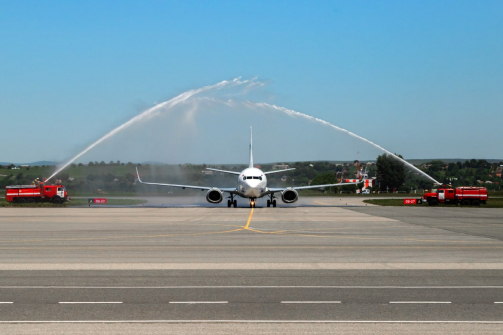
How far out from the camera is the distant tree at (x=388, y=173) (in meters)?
189

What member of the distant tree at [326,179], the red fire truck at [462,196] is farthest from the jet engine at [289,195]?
the distant tree at [326,179]

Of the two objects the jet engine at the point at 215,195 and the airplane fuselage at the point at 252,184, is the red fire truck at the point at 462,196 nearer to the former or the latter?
the airplane fuselage at the point at 252,184

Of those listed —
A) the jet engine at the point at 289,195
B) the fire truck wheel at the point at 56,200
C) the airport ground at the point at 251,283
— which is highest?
the jet engine at the point at 289,195

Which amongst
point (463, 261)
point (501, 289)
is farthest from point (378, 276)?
point (463, 261)

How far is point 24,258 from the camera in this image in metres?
23.6

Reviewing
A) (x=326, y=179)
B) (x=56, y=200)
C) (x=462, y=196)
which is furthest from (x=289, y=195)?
(x=326, y=179)

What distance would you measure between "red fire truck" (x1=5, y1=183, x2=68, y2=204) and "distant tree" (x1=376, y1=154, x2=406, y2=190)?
128 metres

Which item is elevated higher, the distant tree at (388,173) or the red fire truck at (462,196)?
the distant tree at (388,173)

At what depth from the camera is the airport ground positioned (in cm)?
1286

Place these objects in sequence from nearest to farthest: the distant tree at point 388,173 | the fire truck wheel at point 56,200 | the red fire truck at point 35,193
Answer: the red fire truck at point 35,193 → the fire truck wheel at point 56,200 → the distant tree at point 388,173

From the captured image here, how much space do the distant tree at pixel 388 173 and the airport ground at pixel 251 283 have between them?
15827 centimetres

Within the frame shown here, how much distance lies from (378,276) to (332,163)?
542ft

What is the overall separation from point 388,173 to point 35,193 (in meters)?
136

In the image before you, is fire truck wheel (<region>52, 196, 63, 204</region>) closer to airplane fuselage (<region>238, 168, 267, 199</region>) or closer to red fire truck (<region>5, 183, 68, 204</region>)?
red fire truck (<region>5, 183, 68, 204</region>)
